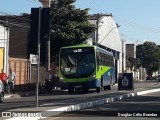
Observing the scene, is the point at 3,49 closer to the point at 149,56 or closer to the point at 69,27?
the point at 69,27

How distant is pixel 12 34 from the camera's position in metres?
57.0

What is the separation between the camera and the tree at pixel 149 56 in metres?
138

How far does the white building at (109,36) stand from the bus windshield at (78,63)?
3474 cm

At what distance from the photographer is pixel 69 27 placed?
49219 millimetres

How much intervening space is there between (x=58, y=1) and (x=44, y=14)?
3459cm

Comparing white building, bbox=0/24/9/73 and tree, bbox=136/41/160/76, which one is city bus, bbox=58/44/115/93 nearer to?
white building, bbox=0/24/9/73

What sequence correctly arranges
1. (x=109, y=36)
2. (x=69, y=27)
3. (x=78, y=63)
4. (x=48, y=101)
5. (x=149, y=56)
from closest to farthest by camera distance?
(x=48, y=101)
(x=78, y=63)
(x=69, y=27)
(x=109, y=36)
(x=149, y=56)

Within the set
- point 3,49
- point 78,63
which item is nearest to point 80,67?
point 78,63

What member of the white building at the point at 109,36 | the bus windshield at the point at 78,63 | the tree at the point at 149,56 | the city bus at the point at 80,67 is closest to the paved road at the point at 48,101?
the city bus at the point at 80,67

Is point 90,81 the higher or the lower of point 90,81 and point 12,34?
the lower

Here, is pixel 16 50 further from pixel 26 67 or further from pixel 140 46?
pixel 140 46

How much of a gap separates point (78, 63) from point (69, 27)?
1483cm

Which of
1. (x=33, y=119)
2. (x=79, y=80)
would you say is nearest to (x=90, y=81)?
(x=79, y=80)

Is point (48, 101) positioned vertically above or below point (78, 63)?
below
